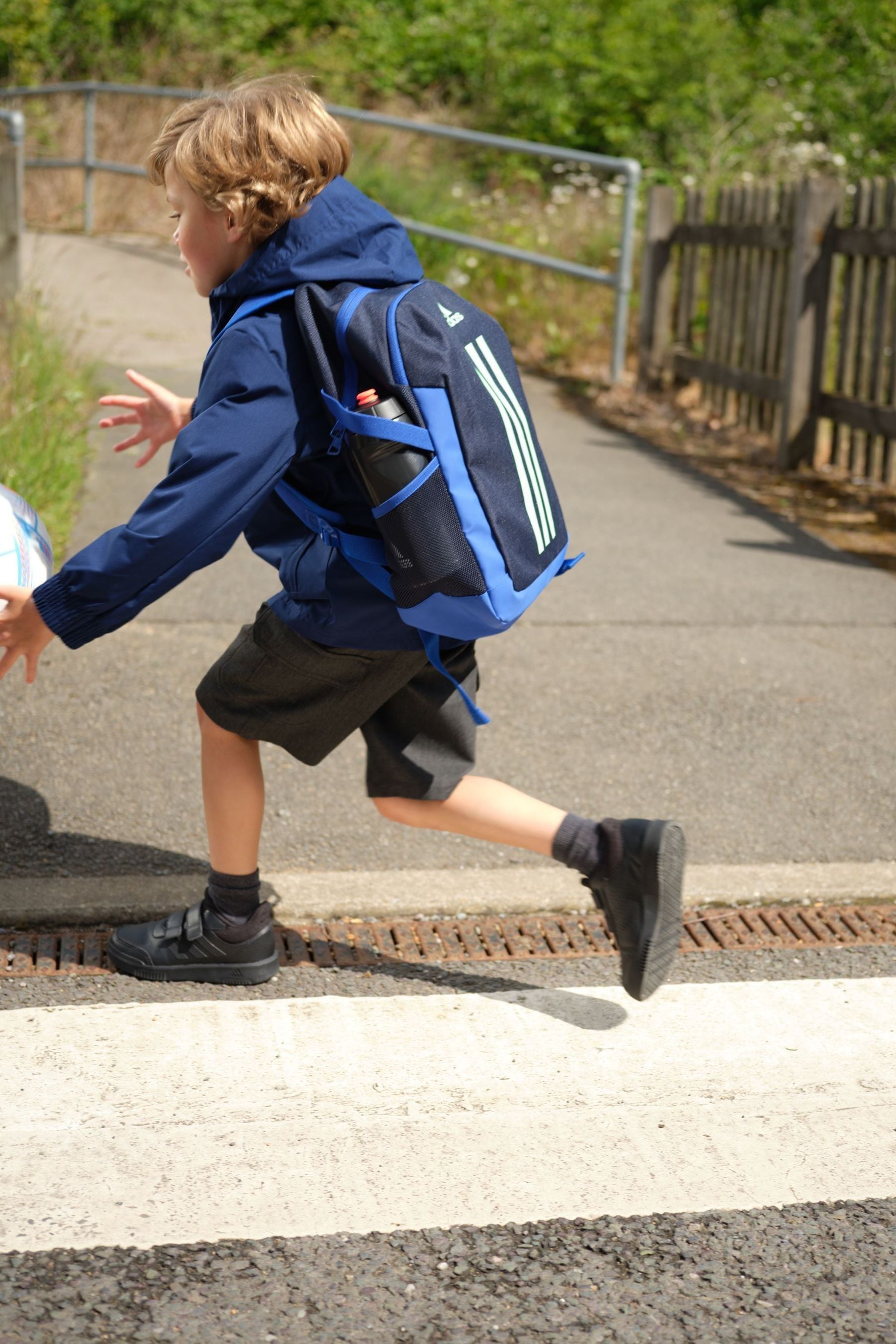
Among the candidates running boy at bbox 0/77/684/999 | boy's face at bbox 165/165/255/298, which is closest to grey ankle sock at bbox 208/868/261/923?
running boy at bbox 0/77/684/999

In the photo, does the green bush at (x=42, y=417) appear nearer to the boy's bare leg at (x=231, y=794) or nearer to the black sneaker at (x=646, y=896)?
the boy's bare leg at (x=231, y=794)

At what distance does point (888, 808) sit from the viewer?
13.2 ft

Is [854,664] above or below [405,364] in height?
below

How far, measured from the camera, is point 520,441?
2.62 meters

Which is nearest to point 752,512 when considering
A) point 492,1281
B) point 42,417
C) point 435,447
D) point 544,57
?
point 42,417

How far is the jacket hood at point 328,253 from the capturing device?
8.19 feet

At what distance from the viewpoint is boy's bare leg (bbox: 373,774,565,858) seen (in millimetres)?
2889

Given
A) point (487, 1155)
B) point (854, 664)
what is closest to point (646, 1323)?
point (487, 1155)

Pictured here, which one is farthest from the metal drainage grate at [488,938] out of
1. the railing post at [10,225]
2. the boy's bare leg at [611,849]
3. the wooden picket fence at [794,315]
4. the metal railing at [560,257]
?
the metal railing at [560,257]

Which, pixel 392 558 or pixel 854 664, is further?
pixel 854 664

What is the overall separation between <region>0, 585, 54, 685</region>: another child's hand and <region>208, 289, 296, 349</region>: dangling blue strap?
0.54 m

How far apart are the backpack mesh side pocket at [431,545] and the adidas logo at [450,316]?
0.88ft

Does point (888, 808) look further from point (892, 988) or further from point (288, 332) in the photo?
point (288, 332)

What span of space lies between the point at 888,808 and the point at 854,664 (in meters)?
1.26
